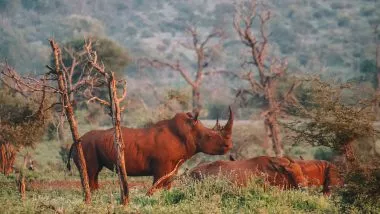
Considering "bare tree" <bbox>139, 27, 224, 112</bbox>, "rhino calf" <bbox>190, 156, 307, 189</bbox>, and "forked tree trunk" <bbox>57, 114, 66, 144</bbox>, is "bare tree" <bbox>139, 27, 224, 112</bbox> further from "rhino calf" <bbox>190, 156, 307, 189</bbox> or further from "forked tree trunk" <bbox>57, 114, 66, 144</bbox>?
"rhino calf" <bbox>190, 156, 307, 189</bbox>

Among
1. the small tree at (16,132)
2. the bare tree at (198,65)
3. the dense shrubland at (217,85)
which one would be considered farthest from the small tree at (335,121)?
the bare tree at (198,65)

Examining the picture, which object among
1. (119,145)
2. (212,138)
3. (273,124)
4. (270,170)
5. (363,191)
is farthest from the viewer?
(273,124)

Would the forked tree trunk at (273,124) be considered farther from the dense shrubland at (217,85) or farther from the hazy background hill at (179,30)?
the hazy background hill at (179,30)

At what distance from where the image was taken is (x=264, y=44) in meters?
34.4

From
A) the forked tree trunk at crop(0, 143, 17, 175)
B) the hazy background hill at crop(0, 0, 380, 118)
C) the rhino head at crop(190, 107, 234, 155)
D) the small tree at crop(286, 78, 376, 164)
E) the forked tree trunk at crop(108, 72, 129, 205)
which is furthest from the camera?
the hazy background hill at crop(0, 0, 380, 118)

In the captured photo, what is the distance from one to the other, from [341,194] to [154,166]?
649cm

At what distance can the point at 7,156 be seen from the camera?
24.4 m

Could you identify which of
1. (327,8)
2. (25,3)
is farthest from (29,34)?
(327,8)

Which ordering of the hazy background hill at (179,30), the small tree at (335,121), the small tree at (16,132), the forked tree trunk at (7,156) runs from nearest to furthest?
the small tree at (335,121), the small tree at (16,132), the forked tree trunk at (7,156), the hazy background hill at (179,30)

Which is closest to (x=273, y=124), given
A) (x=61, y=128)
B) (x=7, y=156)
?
(x=7, y=156)

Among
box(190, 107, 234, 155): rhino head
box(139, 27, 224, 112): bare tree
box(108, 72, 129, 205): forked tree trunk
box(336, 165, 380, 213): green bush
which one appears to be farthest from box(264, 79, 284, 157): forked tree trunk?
box(108, 72, 129, 205): forked tree trunk

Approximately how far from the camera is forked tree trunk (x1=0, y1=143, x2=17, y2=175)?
24.3 meters

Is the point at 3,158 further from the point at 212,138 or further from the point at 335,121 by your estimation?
the point at 335,121

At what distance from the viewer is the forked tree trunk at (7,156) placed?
2434 centimetres
